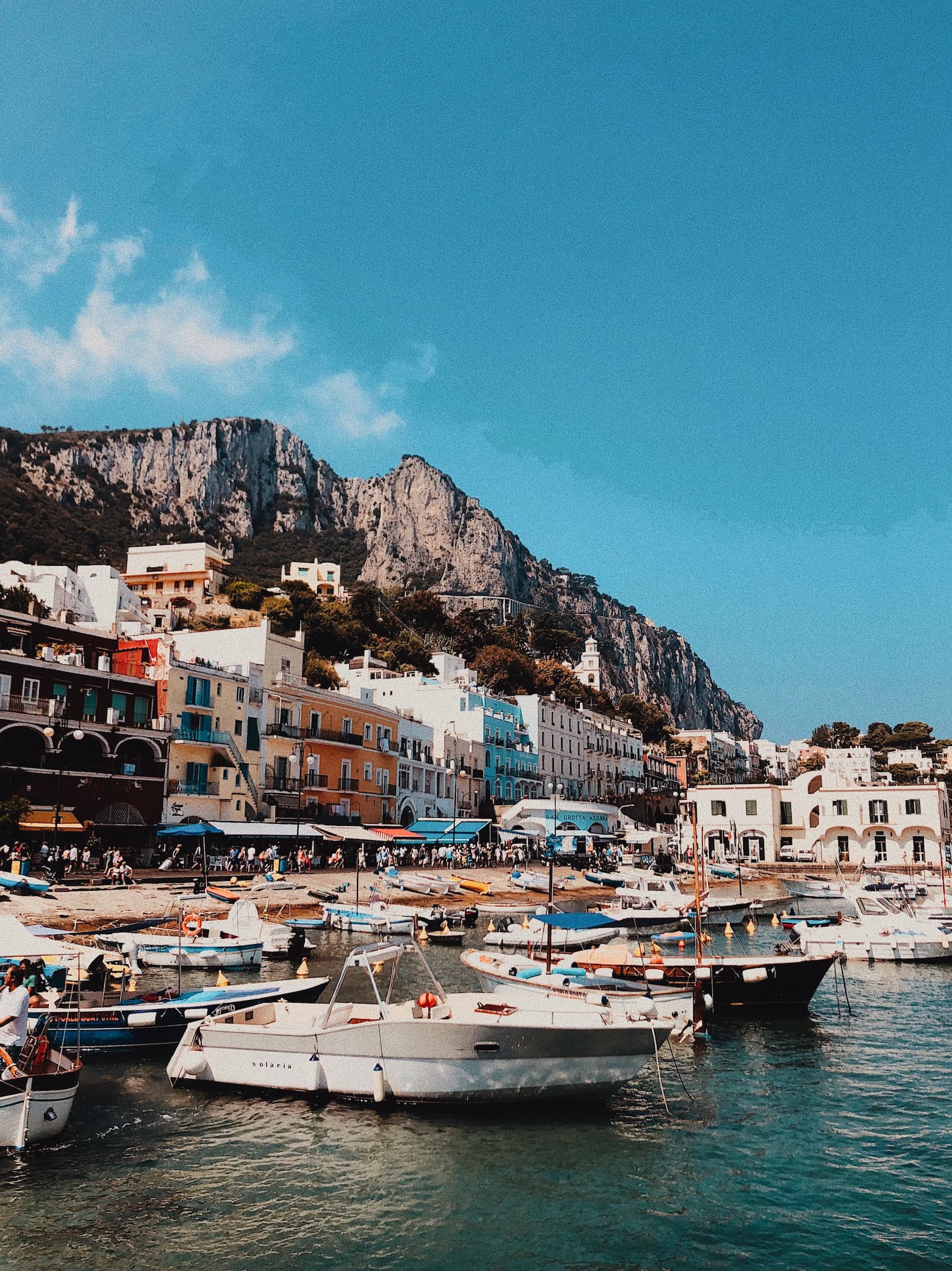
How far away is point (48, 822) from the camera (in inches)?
1654

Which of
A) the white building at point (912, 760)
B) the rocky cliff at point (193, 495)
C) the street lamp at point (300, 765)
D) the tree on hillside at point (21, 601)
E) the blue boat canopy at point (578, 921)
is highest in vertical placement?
the rocky cliff at point (193, 495)

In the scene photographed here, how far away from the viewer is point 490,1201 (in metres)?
12.9

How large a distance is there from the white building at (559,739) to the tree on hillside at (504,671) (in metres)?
9.05

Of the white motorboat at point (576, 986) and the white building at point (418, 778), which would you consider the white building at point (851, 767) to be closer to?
the white building at point (418, 778)

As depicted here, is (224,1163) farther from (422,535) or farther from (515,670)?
Result: (422,535)

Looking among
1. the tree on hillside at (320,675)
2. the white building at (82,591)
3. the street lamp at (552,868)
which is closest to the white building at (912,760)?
the street lamp at (552,868)

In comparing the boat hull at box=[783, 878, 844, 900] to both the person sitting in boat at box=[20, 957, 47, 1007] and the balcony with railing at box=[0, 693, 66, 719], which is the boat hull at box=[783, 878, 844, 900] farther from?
the person sitting in boat at box=[20, 957, 47, 1007]

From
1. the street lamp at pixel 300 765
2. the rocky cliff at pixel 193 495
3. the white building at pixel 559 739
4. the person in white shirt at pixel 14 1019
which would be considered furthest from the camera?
the rocky cliff at pixel 193 495

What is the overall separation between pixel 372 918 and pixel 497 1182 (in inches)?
1013

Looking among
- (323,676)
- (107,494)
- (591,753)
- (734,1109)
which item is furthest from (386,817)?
(107,494)

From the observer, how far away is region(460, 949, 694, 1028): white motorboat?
20609 millimetres

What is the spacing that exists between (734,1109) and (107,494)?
162 metres

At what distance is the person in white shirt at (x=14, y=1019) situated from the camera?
1495 centimetres

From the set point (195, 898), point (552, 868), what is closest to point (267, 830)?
point (195, 898)
